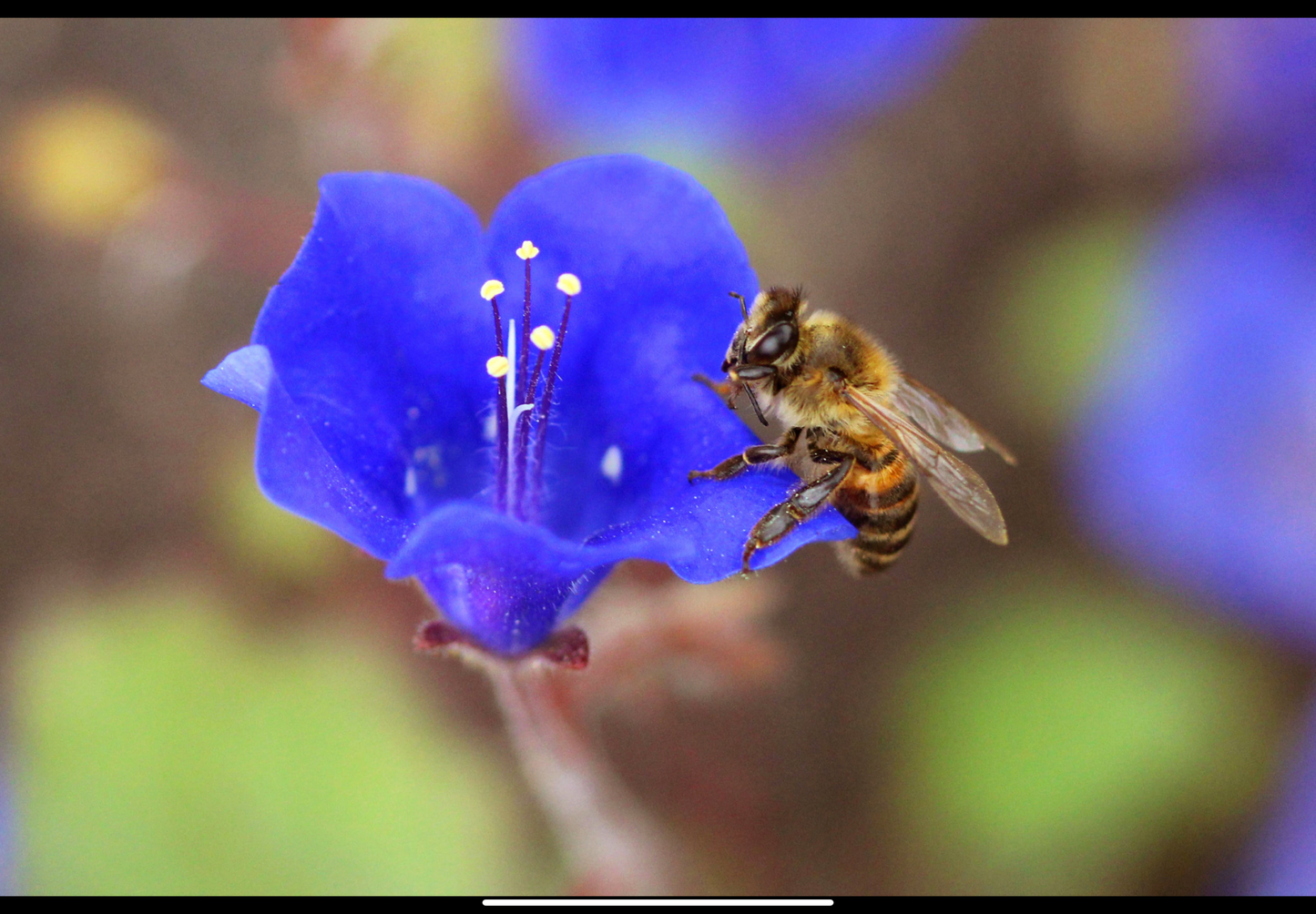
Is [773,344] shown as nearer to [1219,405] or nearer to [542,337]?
[542,337]

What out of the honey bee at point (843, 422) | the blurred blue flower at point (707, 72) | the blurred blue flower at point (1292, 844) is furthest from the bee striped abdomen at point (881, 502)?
the blurred blue flower at point (1292, 844)

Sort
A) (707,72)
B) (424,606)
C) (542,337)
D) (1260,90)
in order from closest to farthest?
(542,337) → (424,606) → (707,72) → (1260,90)

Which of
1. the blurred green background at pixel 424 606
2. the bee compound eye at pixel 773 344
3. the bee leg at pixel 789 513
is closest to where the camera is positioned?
the bee leg at pixel 789 513

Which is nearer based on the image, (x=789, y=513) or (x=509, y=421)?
(x=789, y=513)

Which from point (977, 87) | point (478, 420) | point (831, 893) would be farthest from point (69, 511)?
point (977, 87)

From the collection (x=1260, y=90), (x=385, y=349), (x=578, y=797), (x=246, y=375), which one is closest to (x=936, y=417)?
(x=385, y=349)

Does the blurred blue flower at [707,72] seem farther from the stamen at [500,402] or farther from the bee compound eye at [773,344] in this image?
the bee compound eye at [773,344]

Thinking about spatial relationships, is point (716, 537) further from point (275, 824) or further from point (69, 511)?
point (69, 511)
